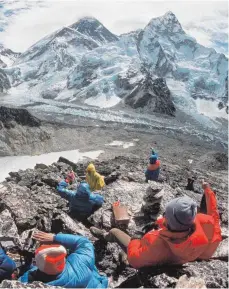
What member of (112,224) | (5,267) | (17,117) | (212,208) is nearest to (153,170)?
(112,224)

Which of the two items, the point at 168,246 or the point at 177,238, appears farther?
the point at 168,246

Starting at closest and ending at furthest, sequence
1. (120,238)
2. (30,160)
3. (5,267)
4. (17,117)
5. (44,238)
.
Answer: (5,267), (44,238), (120,238), (30,160), (17,117)

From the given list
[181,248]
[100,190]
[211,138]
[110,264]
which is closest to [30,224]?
[110,264]

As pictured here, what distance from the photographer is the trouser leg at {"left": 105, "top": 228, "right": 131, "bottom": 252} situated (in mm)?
7020

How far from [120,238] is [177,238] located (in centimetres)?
146

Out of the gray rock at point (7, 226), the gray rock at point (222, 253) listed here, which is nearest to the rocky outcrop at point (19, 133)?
the gray rock at point (7, 226)

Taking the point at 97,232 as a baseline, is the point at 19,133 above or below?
below

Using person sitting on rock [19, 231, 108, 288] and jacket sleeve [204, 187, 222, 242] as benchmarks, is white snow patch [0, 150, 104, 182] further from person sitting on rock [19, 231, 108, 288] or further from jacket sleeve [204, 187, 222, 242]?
person sitting on rock [19, 231, 108, 288]

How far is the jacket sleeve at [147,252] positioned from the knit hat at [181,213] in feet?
1.49

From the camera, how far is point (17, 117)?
249 feet

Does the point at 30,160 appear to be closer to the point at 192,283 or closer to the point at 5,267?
the point at 5,267

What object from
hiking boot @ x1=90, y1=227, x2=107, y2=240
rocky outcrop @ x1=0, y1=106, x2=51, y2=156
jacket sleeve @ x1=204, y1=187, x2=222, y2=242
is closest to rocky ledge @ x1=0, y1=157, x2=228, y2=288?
hiking boot @ x1=90, y1=227, x2=107, y2=240

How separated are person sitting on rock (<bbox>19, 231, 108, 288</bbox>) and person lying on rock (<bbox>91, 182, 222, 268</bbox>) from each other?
29.0 inches

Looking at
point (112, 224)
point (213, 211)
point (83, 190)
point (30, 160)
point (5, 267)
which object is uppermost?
point (213, 211)
